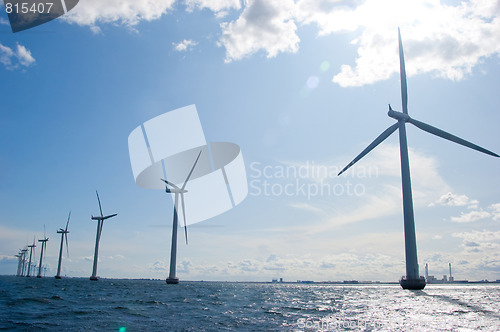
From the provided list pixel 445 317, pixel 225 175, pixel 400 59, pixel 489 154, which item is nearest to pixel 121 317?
pixel 445 317

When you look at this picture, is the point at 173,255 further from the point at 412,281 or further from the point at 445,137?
the point at 445,137

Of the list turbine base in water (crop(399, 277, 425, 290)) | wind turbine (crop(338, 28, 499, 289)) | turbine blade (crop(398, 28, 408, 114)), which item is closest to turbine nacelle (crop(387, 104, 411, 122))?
wind turbine (crop(338, 28, 499, 289))

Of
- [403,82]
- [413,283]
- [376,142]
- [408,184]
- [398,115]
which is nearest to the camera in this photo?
[376,142]

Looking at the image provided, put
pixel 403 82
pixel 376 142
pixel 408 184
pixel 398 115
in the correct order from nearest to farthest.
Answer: pixel 376 142 < pixel 408 184 < pixel 398 115 < pixel 403 82

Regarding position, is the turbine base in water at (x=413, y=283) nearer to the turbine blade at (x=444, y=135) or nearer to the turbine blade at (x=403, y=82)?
the turbine blade at (x=444, y=135)

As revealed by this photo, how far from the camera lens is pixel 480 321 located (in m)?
36.2

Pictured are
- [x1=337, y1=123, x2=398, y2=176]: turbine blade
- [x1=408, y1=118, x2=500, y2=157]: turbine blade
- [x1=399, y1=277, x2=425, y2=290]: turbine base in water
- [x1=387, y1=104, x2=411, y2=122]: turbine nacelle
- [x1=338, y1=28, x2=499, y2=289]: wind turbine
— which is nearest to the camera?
[x1=408, y1=118, x2=500, y2=157]: turbine blade

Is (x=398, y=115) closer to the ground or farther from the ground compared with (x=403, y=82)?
closer to the ground

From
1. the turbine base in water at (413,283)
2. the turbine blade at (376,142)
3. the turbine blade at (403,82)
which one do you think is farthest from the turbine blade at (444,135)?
the turbine base in water at (413,283)

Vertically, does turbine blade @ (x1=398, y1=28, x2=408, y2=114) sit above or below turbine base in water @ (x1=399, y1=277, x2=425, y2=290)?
above

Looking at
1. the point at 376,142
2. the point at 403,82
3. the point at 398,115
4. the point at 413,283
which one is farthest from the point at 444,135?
the point at 413,283

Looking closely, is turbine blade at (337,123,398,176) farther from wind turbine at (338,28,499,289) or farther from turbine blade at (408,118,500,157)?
turbine blade at (408,118,500,157)

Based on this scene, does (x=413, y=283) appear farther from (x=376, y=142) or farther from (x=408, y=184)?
(x=376, y=142)

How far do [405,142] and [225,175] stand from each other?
5697 cm
